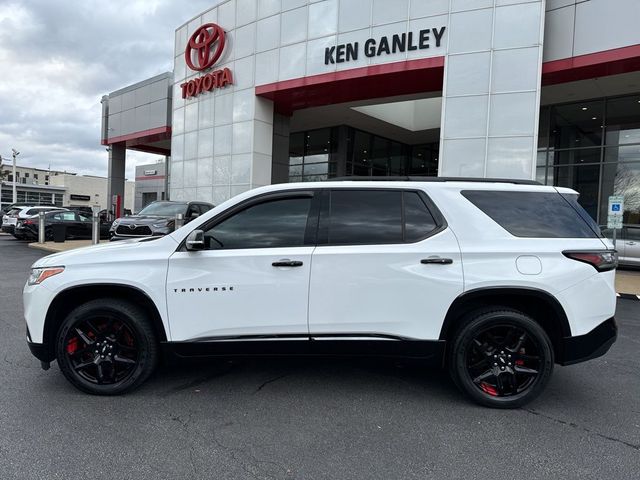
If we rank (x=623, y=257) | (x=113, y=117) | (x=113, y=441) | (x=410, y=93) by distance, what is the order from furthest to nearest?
(x=113, y=117) → (x=410, y=93) → (x=623, y=257) → (x=113, y=441)

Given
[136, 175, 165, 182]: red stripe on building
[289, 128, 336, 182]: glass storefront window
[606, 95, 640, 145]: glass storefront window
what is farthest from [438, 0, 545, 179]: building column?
[136, 175, 165, 182]: red stripe on building

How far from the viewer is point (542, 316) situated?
3.80m

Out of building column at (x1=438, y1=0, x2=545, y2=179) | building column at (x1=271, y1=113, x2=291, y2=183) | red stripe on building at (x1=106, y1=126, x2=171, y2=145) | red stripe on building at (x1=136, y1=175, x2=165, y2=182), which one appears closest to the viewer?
building column at (x1=438, y1=0, x2=545, y2=179)

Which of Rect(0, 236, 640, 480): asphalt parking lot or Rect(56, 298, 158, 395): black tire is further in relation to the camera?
Rect(56, 298, 158, 395): black tire

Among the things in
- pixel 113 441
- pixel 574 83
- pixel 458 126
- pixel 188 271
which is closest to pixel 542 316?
pixel 188 271

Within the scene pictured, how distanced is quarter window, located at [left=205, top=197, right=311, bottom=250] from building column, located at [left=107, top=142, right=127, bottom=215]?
2757cm

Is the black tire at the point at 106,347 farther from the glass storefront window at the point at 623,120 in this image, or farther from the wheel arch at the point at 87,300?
the glass storefront window at the point at 623,120

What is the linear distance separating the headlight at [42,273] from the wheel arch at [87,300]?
18cm

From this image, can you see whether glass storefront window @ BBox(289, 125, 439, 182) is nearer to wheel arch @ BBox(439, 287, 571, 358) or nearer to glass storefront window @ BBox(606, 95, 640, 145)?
glass storefront window @ BBox(606, 95, 640, 145)

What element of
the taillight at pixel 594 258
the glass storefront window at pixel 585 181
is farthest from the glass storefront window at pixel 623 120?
the taillight at pixel 594 258

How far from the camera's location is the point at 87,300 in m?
3.82

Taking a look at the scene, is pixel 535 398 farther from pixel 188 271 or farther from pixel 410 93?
pixel 410 93

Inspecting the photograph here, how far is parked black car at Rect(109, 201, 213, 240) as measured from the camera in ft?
39.4

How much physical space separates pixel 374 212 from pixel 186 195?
17769mm
